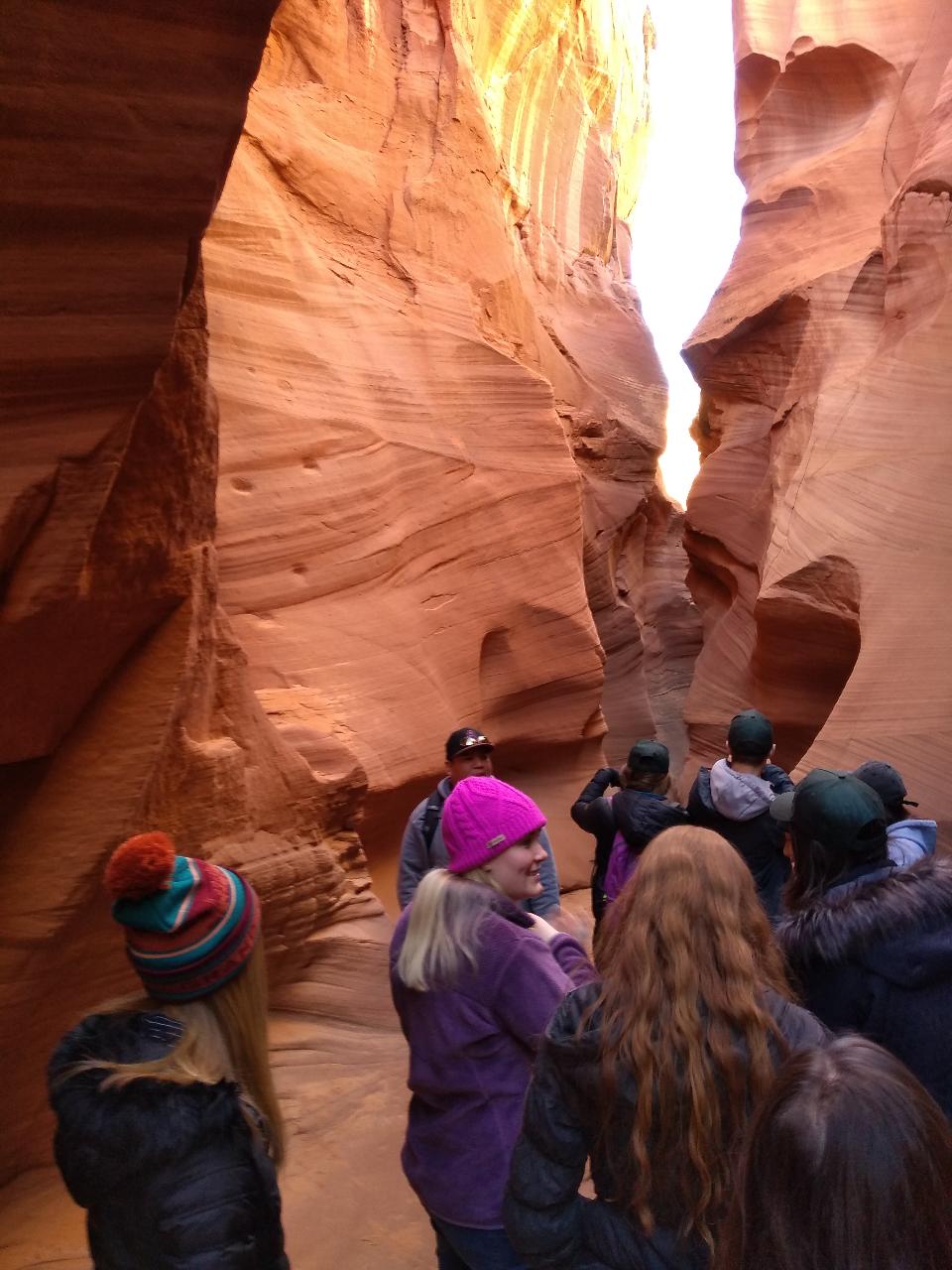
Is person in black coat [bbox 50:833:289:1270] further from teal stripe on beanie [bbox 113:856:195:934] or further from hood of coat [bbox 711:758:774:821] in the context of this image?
hood of coat [bbox 711:758:774:821]

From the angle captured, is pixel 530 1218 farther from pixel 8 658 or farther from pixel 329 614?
pixel 329 614

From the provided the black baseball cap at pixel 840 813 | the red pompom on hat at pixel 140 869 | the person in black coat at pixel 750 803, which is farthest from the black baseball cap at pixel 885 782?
the red pompom on hat at pixel 140 869

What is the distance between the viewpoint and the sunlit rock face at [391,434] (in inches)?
238

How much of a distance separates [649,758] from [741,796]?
36 centimetres

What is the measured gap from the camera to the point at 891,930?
2.13 metres

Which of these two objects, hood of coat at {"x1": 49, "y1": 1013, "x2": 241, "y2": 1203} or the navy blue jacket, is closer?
hood of coat at {"x1": 49, "y1": 1013, "x2": 241, "y2": 1203}

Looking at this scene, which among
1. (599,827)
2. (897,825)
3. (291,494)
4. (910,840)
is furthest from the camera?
(291,494)

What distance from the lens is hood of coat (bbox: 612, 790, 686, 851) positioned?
150 inches

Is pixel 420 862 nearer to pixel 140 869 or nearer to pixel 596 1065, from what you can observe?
pixel 140 869

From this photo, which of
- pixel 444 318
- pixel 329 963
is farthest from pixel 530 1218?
pixel 444 318

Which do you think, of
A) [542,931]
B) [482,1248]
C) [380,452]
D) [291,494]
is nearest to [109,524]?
[542,931]

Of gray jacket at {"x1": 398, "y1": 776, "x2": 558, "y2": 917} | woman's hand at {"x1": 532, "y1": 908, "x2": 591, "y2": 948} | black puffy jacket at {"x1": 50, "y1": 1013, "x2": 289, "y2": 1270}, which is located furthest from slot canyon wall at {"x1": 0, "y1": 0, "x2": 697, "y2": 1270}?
black puffy jacket at {"x1": 50, "y1": 1013, "x2": 289, "y2": 1270}

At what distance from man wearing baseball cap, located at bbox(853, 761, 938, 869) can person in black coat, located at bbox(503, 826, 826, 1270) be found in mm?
1514

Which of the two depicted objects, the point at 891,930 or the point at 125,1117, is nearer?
the point at 125,1117
